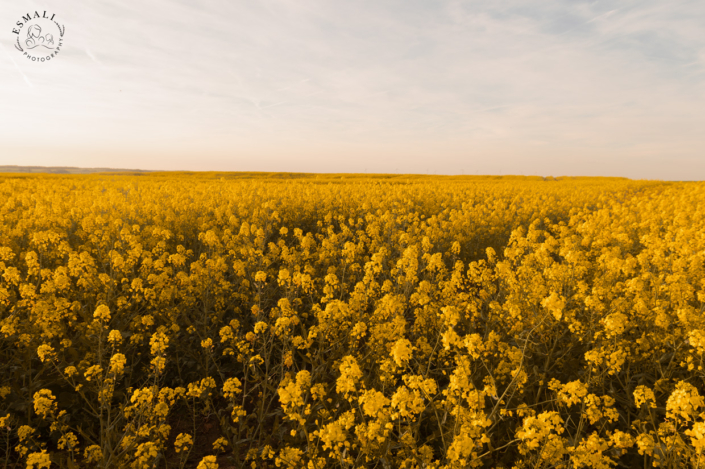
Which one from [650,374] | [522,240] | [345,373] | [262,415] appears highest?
[522,240]

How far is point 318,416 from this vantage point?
340 centimetres

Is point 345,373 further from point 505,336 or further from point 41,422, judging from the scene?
point 41,422

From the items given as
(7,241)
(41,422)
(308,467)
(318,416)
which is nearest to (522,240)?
(318,416)

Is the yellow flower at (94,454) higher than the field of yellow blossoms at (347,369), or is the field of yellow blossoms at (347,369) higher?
the field of yellow blossoms at (347,369)

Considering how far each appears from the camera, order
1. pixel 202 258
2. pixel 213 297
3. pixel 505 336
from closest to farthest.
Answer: pixel 505 336 → pixel 213 297 → pixel 202 258

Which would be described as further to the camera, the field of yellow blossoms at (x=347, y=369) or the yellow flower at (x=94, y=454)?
the yellow flower at (x=94, y=454)

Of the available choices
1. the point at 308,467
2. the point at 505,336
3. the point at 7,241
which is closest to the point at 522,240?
the point at 505,336

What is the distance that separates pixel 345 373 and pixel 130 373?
292cm

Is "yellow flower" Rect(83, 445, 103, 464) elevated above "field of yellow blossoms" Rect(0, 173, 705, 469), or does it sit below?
below

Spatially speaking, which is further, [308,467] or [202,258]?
[202,258]

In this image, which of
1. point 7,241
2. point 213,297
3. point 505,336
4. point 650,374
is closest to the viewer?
point 650,374

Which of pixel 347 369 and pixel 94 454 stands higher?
pixel 347 369

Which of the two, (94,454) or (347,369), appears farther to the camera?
(94,454)

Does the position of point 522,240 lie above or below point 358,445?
above
